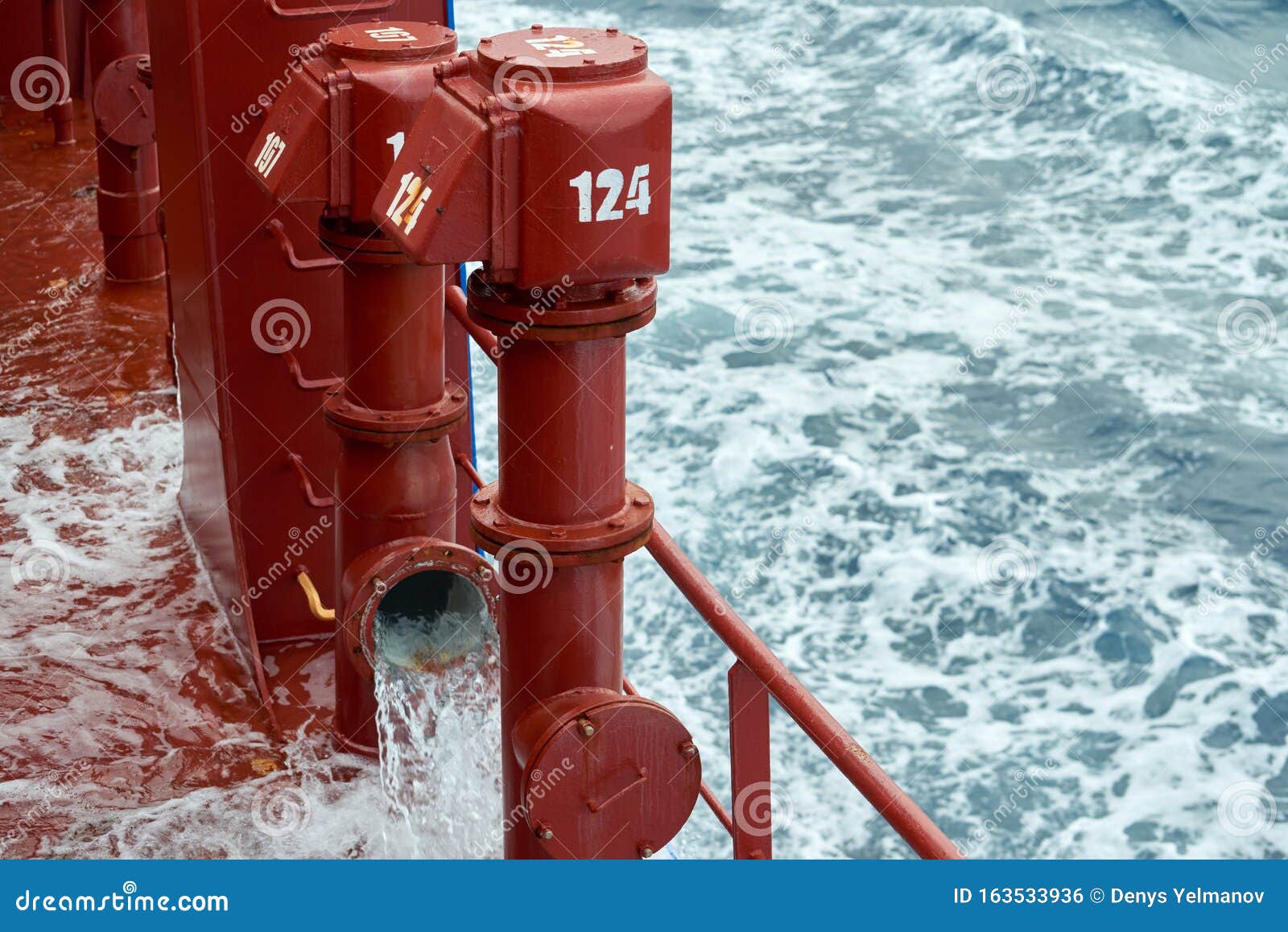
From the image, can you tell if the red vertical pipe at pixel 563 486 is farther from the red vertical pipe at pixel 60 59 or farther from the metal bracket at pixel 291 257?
the red vertical pipe at pixel 60 59

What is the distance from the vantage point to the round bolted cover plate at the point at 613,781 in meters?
2.40

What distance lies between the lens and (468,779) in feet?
11.8

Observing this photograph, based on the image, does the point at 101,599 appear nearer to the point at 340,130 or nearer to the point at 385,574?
the point at 385,574

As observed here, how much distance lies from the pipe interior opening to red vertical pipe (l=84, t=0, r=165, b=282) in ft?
10.1

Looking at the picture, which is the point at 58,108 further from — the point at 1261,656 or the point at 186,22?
the point at 1261,656

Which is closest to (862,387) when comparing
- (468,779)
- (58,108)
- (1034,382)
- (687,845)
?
(1034,382)

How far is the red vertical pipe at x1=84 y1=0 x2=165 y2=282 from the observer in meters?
6.00

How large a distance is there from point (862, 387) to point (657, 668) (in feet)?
12.7

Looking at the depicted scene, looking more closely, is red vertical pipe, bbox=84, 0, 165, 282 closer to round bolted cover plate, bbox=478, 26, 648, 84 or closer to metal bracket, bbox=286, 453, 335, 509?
metal bracket, bbox=286, 453, 335, 509

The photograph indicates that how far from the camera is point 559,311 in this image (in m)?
2.19

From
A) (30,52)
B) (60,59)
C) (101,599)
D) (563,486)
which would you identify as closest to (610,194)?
(563,486)

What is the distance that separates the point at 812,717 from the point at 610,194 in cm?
84

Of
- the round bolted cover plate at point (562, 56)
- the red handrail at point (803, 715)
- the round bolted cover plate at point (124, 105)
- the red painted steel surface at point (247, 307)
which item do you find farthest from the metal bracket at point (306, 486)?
the round bolted cover plate at point (124, 105)

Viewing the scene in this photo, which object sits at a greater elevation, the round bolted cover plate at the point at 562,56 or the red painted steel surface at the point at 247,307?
the round bolted cover plate at the point at 562,56
